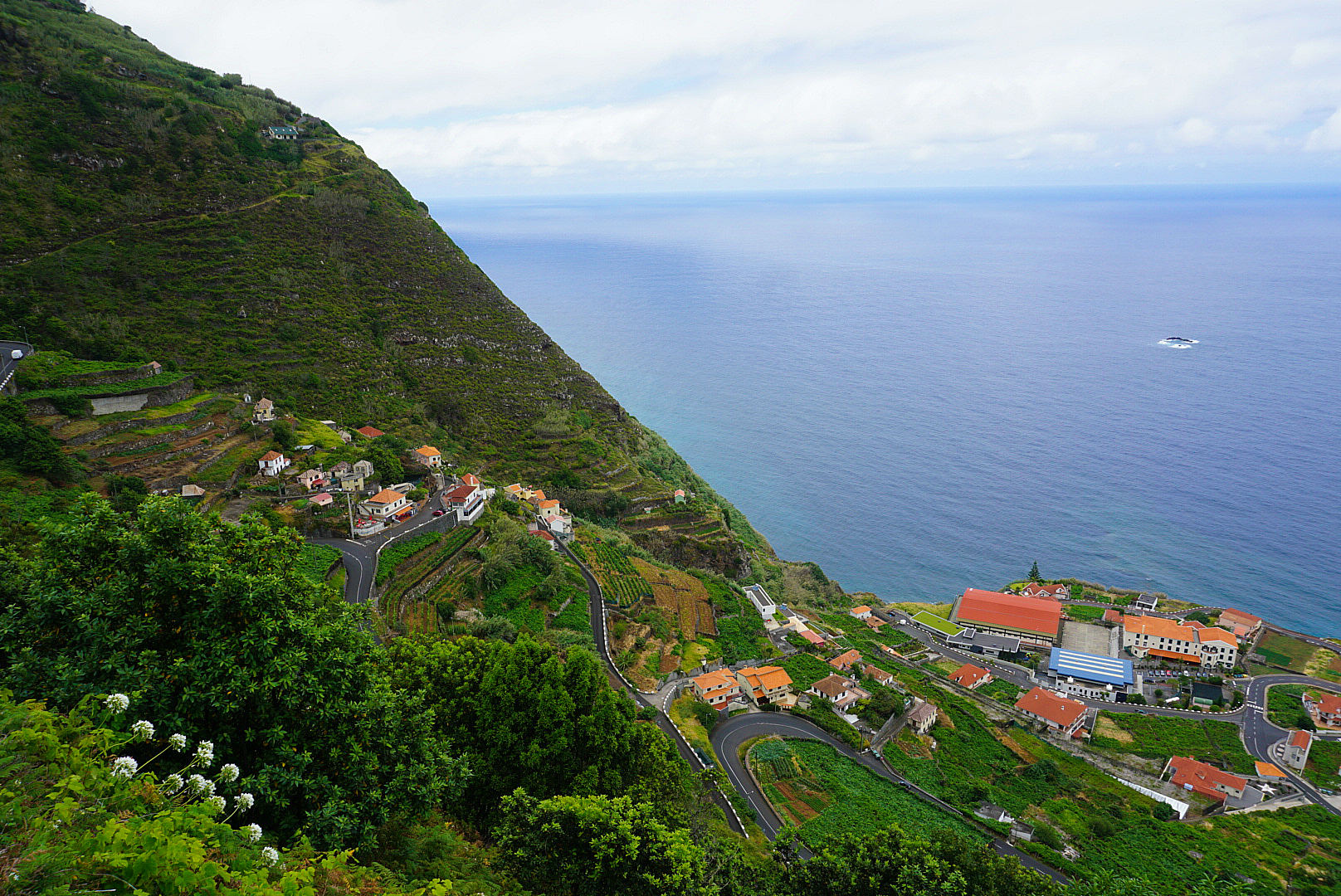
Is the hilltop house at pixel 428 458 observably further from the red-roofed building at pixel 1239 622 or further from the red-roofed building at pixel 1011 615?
the red-roofed building at pixel 1239 622

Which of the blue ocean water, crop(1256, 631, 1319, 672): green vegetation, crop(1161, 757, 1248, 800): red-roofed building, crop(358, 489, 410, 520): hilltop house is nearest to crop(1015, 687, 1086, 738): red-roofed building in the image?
crop(1161, 757, 1248, 800): red-roofed building

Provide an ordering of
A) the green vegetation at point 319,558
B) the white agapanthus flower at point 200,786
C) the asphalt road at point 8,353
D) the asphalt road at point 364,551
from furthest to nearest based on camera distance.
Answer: the asphalt road at point 8,353, the asphalt road at point 364,551, the green vegetation at point 319,558, the white agapanthus flower at point 200,786

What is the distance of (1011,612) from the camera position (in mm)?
44281

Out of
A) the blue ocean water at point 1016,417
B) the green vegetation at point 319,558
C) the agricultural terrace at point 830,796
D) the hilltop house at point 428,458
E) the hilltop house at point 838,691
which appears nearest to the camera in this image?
the agricultural terrace at point 830,796

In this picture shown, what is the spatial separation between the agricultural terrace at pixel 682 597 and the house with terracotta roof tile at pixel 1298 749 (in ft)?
88.7

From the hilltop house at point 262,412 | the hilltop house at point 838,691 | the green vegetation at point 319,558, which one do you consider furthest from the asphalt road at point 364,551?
the hilltop house at point 838,691

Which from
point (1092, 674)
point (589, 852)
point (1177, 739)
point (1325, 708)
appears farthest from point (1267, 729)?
point (589, 852)

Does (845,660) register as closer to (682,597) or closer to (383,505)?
(682,597)

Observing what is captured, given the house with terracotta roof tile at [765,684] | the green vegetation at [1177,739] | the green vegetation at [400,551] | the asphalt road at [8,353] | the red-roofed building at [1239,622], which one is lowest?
the green vegetation at [1177,739]

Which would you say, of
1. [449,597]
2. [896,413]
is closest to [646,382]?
[896,413]

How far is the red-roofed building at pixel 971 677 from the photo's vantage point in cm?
3725

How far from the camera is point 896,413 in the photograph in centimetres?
8069

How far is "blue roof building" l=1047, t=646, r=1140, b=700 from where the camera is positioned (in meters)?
37.2

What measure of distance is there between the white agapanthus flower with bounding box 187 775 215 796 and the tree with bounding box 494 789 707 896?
5.55 m
